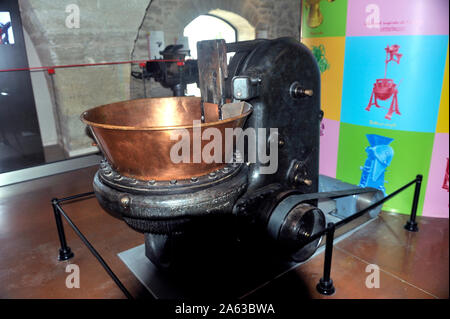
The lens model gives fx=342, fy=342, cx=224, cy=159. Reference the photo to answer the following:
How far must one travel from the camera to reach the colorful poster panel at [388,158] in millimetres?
2895

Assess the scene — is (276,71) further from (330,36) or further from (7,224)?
(7,224)

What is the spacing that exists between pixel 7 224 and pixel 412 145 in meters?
3.55

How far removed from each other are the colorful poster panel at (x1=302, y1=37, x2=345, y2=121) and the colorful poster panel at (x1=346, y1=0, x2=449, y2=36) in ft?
0.63

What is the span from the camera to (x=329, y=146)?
3525 millimetres

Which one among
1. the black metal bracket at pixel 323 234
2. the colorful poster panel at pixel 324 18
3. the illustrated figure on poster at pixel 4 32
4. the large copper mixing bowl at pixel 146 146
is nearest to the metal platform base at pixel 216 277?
the black metal bracket at pixel 323 234

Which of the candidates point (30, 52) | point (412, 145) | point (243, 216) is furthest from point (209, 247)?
point (30, 52)

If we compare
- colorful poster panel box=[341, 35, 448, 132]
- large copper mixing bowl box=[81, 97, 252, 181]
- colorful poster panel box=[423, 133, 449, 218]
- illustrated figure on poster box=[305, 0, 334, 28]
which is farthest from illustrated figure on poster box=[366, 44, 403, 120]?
large copper mixing bowl box=[81, 97, 252, 181]

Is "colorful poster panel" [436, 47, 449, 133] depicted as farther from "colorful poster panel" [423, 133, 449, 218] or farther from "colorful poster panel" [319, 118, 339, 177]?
"colorful poster panel" [319, 118, 339, 177]

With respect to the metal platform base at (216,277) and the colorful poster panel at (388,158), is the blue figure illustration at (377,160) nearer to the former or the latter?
the colorful poster panel at (388,158)

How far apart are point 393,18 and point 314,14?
2.68 feet

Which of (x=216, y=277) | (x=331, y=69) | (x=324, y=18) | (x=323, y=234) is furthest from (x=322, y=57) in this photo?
(x=216, y=277)

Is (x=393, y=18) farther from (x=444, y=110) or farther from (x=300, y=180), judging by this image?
(x=300, y=180)

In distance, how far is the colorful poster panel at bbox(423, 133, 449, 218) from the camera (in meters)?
2.77
